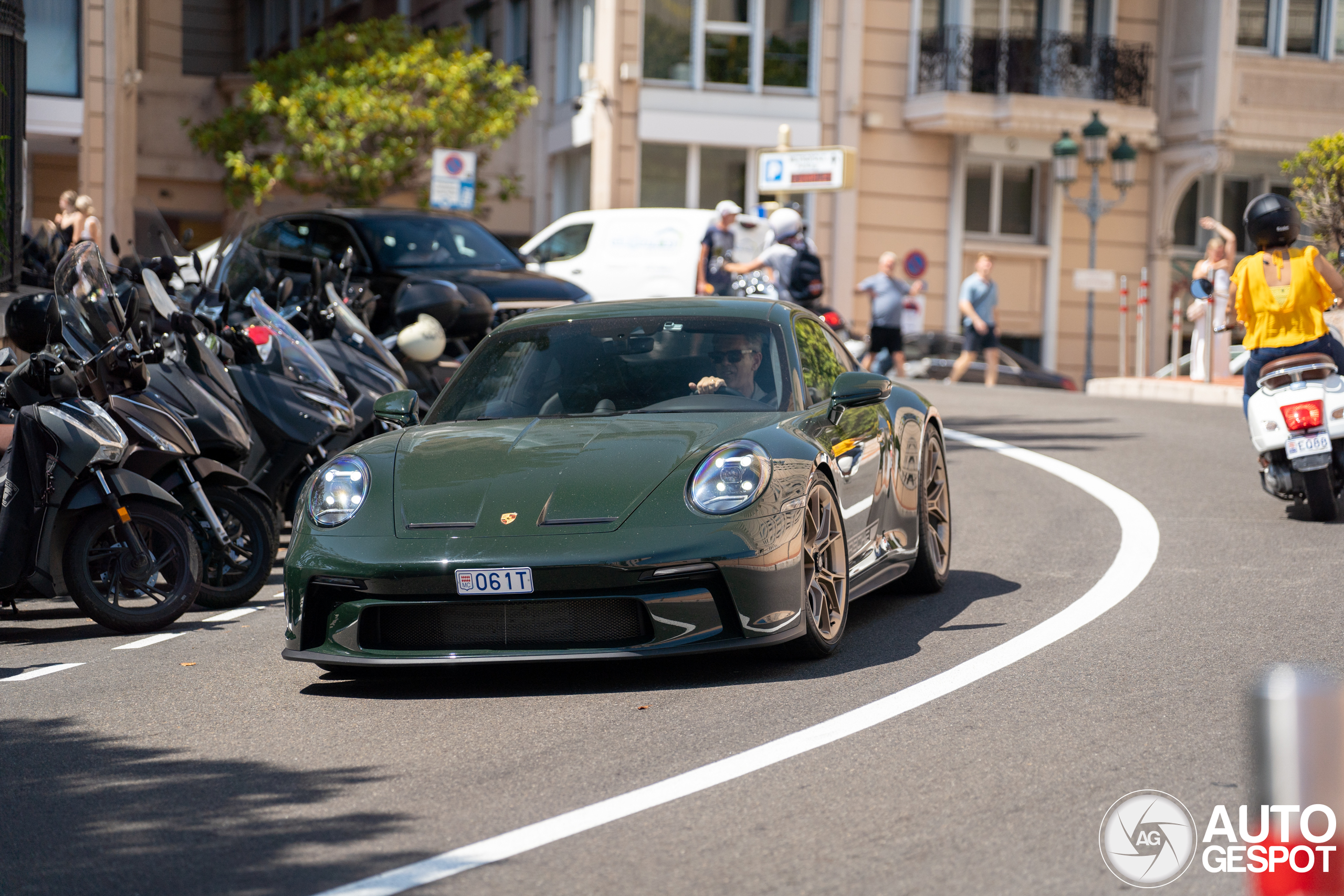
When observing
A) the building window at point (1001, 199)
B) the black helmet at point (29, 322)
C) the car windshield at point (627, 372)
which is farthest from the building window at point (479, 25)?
the car windshield at point (627, 372)

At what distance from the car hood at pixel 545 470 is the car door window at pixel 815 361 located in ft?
1.78

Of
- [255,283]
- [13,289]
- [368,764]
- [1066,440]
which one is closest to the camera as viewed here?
[368,764]

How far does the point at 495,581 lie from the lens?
5770 mm

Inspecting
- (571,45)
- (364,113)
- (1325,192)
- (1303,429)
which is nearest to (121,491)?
(1303,429)

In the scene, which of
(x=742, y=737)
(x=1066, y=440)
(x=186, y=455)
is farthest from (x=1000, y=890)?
(x=1066, y=440)

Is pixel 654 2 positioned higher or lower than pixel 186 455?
higher

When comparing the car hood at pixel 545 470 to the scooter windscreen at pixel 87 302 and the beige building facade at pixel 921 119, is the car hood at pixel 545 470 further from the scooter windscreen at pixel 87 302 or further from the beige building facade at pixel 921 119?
the beige building facade at pixel 921 119

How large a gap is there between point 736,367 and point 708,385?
14cm

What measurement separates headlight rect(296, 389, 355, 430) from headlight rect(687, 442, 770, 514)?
3808mm

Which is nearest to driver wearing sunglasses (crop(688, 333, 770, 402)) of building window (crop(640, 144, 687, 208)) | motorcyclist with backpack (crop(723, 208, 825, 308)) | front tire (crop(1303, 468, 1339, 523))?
front tire (crop(1303, 468, 1339, 523))

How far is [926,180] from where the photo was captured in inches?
1394

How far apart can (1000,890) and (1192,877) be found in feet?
1.41

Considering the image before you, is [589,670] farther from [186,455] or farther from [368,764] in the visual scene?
[186,455]

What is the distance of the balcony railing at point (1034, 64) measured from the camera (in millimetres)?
35250
